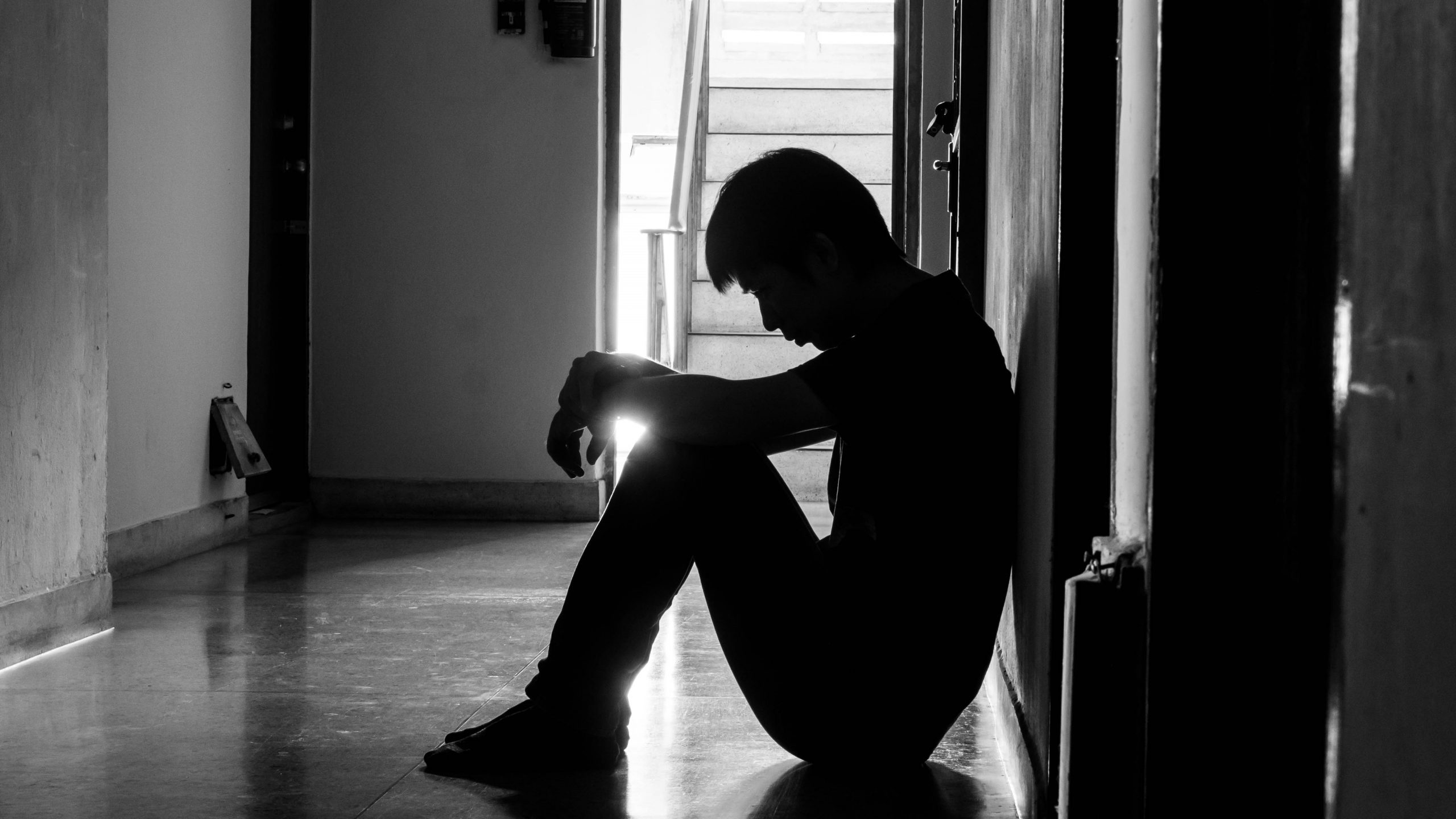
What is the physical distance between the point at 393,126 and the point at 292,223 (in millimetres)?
507

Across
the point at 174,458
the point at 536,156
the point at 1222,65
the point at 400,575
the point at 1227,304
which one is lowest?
the point at 400,575

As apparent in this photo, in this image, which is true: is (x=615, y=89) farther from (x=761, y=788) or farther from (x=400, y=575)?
(x=761, y=788)

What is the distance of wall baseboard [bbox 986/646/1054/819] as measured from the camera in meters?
1.46

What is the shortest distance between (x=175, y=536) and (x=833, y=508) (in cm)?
264

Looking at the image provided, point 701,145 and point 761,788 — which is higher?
point 701,145

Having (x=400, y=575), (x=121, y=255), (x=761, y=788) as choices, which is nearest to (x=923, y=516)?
(x=761, y=788)

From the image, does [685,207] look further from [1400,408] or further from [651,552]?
[1400,408]

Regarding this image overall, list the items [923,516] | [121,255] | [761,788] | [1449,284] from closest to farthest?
[1449,284] → [923,516] → [761,788] → [121,255]

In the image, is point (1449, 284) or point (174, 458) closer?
point (1449, 284)

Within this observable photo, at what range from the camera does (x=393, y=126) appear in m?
4.74

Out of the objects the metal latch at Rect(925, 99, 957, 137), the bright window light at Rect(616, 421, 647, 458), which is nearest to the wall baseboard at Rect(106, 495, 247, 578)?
the metal latch at Rect(925, 99, 957, 137)

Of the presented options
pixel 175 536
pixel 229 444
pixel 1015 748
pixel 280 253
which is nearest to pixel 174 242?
pixel 229 444

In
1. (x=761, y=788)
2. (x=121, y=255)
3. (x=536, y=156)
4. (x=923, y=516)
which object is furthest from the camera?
(x=536, y=156)

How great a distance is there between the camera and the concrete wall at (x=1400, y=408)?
577 mm
